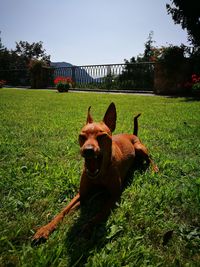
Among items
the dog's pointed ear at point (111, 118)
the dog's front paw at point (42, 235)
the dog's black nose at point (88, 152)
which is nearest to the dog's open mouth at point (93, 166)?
the dog's black nose at point (88, 152)

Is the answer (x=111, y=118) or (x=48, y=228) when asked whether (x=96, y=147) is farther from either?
(x=111, y=118)

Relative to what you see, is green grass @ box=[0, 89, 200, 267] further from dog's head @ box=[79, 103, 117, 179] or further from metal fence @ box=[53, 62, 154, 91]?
metal fence @ box=[53, 62, 154, 91]

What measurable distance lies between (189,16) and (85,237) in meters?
18.2

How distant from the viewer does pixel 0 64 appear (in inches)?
1468

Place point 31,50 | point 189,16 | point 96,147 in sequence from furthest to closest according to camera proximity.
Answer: point 31,50
point 189,16
point 96,147

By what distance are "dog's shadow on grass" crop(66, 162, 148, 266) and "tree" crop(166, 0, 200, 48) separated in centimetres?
1708

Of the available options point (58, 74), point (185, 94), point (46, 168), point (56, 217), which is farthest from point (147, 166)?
point (58, 74)

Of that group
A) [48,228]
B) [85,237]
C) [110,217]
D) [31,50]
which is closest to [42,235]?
[48,228]

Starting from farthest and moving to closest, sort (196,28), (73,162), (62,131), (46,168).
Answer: (196,28)
(62,131)
(73,162)
(46,168)

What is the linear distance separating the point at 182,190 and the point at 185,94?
44.9 ft

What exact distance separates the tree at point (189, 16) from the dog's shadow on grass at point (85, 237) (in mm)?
17082

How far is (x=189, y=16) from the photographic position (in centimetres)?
1728

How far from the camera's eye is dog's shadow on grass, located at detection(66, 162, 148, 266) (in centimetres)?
182

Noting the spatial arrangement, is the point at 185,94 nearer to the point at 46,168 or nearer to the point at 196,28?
the point at 196,28
